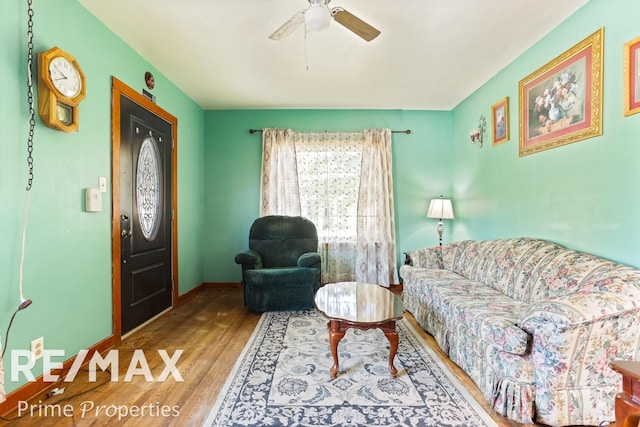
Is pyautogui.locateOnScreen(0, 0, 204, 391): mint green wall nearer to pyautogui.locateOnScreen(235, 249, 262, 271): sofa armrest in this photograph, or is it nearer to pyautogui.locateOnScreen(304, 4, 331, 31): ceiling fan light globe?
pyautogui.locateOnScreen(235, 249, 262, 271): sofa armrest

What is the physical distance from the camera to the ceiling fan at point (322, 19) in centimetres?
173

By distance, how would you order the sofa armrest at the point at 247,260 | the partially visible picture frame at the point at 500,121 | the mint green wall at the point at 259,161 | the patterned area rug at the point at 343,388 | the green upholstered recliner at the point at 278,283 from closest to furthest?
the patterned area rug at the point at 343,388 → the partially visible picture frame at the point at 500,121 → the green upholstered recliner at the point at 278,283 → the sofa armrest at the point at 247,260 → the mint green wall at the point at 259,161

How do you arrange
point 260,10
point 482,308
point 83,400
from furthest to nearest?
point 260,10 < point 482,308 < point 83,400

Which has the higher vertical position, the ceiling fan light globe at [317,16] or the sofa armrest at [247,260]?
the ceiling fan light globe at [317,16]

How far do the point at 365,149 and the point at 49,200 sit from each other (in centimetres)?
Answer: 343

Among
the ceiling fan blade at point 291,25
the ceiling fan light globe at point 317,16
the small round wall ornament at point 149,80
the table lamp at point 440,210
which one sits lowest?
the table lamp at point 440,210

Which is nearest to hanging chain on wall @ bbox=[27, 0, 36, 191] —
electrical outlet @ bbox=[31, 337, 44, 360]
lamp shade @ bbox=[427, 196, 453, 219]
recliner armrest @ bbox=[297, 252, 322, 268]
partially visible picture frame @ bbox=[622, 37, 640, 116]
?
electrical outlet @ bbox=[31, 337, 44, 360]

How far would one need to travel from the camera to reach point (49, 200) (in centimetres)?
188

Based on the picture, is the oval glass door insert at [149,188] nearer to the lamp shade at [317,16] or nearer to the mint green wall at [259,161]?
the mint green wall at [259,161]

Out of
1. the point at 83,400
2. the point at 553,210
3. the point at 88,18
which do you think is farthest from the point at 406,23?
the point at 83,400

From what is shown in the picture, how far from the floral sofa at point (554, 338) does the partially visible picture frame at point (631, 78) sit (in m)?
0.95

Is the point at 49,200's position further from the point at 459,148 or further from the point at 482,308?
the point at 459,148

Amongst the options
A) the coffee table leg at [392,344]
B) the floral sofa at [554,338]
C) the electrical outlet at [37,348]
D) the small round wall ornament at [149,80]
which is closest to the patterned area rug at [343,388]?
the coffee table leg at [392,344]

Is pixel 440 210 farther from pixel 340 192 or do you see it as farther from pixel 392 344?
pixel 392 344
